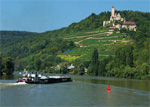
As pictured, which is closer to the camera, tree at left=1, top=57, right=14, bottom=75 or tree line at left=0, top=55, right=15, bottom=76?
tree line at left=0, top=55, right=15, bottom=76

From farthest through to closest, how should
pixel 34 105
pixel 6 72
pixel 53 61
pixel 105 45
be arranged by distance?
pixel 105 45 < pixel 53 61 < pixel 6 72 < pixel 34 105

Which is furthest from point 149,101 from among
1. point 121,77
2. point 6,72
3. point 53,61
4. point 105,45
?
point 105,45

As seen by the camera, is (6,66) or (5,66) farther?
(6,66)

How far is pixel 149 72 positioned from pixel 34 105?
59893 millimetres

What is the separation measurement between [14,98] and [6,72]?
69.4 meters

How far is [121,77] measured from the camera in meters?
110

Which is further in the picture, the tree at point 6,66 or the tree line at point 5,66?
the tree at point 6,66

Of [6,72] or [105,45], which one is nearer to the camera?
[6,72]

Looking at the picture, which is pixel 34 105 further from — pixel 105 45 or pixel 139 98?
pixel 105 45

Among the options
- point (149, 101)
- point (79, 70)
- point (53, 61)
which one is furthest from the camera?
point (53, 61)

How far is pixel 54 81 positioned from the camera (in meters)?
89.3

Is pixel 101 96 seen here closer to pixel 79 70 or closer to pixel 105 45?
pixel 79 70

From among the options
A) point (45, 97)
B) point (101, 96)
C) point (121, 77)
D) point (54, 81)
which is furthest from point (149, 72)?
point (45, 97)

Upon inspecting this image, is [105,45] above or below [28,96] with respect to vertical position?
above
